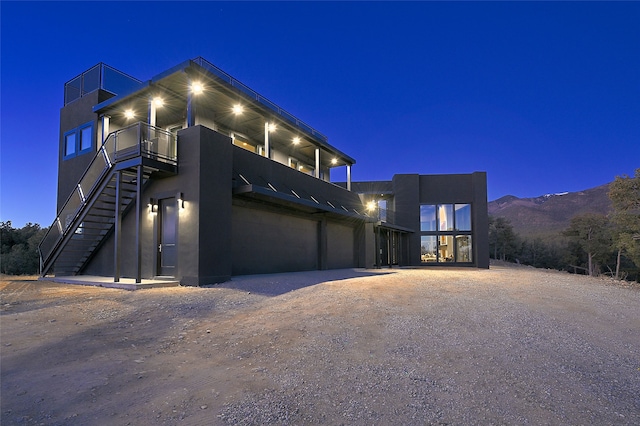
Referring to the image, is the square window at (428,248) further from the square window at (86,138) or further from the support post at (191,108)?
the square window at (86,138)

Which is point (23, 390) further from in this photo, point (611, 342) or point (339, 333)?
point (611, 342)

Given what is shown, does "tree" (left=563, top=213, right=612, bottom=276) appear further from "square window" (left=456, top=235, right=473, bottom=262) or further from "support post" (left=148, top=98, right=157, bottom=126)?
"support post" (left=148, top=98, right=157, bottom=126)

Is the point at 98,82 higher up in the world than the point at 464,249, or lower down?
higher up

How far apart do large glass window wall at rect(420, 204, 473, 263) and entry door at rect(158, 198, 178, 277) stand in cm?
2275

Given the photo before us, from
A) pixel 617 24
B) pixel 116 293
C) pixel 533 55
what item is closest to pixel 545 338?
pixel 116 293

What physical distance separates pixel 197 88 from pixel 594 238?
45.2 m

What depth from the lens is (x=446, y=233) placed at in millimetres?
29188

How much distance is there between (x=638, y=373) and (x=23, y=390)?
6554 millimetres

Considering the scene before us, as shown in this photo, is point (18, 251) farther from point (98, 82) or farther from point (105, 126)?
point (98, 82)

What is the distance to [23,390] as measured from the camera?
321cm

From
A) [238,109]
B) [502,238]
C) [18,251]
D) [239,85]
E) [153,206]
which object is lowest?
[18,251]

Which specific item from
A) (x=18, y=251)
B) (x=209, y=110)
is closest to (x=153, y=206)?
(x=209, y=110)

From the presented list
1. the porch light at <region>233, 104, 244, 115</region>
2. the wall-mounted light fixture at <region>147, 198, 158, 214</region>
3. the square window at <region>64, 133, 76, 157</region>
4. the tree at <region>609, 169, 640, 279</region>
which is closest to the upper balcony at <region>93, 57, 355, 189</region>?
the porch light at <region>233, 104, 244, 115</region>

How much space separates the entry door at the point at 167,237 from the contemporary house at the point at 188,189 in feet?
0.11
